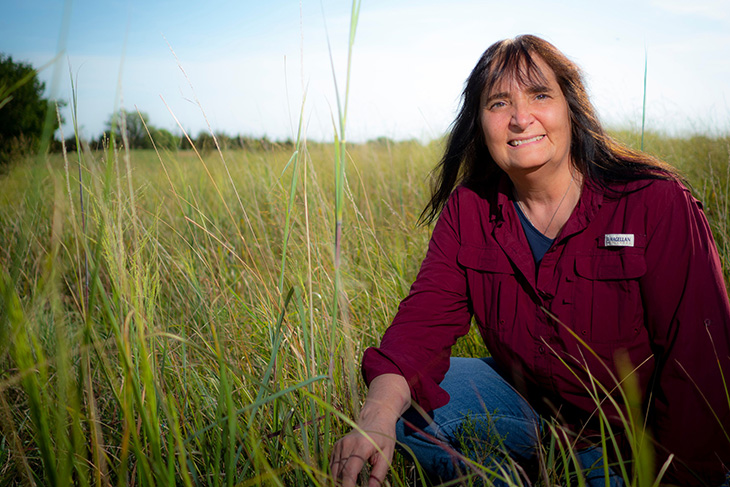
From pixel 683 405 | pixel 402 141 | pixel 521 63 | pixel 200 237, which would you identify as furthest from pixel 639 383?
pixel 402 141

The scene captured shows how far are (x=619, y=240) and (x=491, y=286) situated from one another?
421mm

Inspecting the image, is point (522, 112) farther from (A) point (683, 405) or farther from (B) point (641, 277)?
(A) point (683, 405)

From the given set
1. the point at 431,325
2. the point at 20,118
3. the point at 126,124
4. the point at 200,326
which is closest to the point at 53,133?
the point at 126,124

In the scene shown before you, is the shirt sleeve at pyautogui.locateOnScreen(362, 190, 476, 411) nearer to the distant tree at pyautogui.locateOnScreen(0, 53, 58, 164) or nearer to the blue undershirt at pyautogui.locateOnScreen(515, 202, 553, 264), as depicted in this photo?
the blue undershirt at pyautogui.locateOnScreen(515, 202, 553, 264)

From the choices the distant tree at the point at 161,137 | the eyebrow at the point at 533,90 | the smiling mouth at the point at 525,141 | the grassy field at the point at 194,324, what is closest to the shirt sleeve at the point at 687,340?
the grassy field at the point at 194,324

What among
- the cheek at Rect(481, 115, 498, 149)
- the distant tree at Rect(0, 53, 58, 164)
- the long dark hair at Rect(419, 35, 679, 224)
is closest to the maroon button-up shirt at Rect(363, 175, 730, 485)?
the long dark hair at Rect(419, 35, 679, 224)

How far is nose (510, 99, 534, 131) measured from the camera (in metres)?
1.56

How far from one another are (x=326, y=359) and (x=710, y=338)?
109cm

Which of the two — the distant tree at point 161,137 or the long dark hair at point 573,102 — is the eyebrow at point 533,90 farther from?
the distant tree at point 161,137

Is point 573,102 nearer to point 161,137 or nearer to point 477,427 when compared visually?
point 477,427

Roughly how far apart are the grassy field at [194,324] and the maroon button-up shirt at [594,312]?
249 mm

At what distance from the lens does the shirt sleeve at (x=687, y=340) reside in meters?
1.22

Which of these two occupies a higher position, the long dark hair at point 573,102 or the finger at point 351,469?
the long dark hair at point 573,102

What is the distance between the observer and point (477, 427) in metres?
1.49
